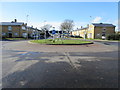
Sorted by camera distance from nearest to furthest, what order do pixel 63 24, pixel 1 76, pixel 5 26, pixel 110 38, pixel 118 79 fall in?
pixel 118 79 → pixel 1 76 → pixel 110 38 → pixel 5 26 → pixel 63 24

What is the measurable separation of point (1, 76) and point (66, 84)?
2.69m

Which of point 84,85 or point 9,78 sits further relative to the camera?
point 9,78

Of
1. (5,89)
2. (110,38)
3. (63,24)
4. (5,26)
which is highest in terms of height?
(63,24)

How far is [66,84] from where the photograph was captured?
119 inches

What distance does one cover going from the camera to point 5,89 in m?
2.78

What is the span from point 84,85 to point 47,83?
1.27m

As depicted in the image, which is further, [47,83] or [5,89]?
[47,83]

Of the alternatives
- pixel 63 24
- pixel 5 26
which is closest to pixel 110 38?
pixel 63 24

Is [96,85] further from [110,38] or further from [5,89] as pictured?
[110,38]

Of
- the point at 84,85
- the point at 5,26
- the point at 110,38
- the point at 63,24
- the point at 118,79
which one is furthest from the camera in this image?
the point at 63,24

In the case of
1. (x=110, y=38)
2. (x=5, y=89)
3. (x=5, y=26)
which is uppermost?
(x=5, y=26)

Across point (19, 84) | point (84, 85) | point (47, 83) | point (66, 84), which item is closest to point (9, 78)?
point (19, 84)

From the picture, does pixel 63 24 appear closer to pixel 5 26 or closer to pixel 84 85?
pixel 5 26

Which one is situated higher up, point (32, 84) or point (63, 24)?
point (63, 24)
